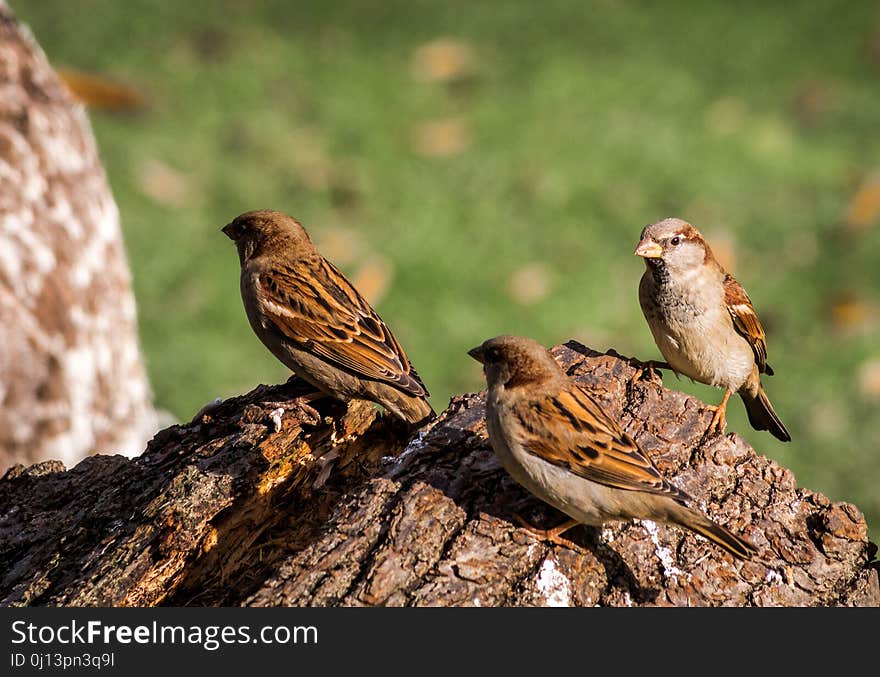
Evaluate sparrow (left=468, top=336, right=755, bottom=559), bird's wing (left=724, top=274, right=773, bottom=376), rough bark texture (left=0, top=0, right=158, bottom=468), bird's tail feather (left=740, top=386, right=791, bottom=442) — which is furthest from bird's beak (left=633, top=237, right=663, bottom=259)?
rough bark texture (left=0, top=0, right=158, bottom=468)

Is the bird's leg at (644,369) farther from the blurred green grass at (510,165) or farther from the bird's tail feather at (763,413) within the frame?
the blurred green grass at (510,165)

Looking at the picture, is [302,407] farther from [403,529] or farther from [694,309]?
[694,309]

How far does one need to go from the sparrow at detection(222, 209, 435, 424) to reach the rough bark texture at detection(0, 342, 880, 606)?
1.03 ft

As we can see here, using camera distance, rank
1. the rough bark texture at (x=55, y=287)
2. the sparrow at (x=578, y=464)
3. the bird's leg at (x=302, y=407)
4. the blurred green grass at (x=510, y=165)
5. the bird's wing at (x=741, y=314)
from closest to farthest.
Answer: the sparrow at (x=578, y=464) → the bird's leg at (x=302, y=407) → the bird's wing at (x=741, y=314) → the rough bark texture at (x=55, y=287) → the blurred green grass at (x=510, y=165)

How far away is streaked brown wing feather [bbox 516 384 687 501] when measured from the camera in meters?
3.29

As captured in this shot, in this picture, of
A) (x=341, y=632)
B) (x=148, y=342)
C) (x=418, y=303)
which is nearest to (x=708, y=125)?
(x=418, y=303)

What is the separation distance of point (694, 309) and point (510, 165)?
401 cm

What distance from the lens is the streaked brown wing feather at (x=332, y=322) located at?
4.38 m

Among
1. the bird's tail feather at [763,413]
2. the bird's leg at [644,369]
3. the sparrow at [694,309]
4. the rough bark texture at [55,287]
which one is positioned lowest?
the bird's leg at [644,369]

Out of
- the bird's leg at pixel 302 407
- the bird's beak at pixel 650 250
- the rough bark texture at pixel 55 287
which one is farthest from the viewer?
the rough bark texture at pixel 55 287

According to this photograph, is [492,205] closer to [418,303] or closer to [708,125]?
[418,303]

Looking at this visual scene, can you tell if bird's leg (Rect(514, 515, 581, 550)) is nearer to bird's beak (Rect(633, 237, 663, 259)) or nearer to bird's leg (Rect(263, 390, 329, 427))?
bird's leg (Rect(263, 390, 329, 427))

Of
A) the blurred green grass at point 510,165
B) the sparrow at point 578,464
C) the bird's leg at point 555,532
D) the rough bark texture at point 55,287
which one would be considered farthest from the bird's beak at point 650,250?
the blurred green grass at point 510,165

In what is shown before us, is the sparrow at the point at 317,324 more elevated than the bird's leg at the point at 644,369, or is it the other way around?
the sparrow at the point at 317,324
